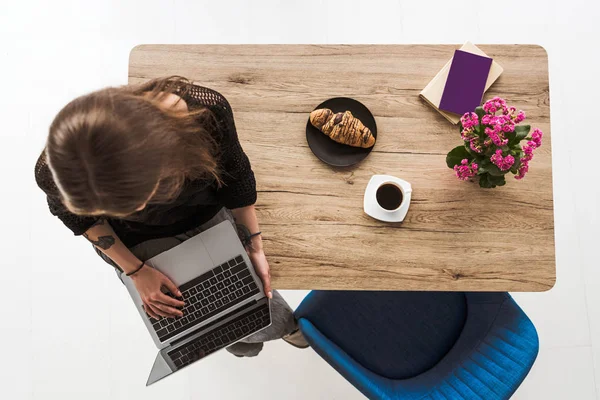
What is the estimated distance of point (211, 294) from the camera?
4.45 ft

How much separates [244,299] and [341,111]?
58 cm

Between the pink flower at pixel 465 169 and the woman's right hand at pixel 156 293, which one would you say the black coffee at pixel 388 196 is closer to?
the pink flower at pixel 465 169

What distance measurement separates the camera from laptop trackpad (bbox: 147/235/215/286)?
135 cm

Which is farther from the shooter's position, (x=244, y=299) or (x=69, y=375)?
(x=69, y=375)

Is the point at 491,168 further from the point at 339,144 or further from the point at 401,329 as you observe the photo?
the point at 401,329

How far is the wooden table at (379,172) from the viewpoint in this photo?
4.48ft

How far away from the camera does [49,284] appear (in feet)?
7.28

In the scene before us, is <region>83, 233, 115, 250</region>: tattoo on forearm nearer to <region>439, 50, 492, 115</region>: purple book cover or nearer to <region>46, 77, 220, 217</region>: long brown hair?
<region>46, 77, 220, 217</region>: long brown hair

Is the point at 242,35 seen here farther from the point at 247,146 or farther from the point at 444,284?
the point at 444,284

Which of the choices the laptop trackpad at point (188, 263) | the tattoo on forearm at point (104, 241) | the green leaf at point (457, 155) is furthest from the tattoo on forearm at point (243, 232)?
the green leaf at point (457, 155)

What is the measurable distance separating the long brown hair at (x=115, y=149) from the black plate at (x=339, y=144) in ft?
1.42

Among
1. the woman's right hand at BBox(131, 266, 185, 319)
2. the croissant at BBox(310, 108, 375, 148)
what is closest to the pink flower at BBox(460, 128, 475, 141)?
the croissant at BBox(310, 108, 375, 148)
